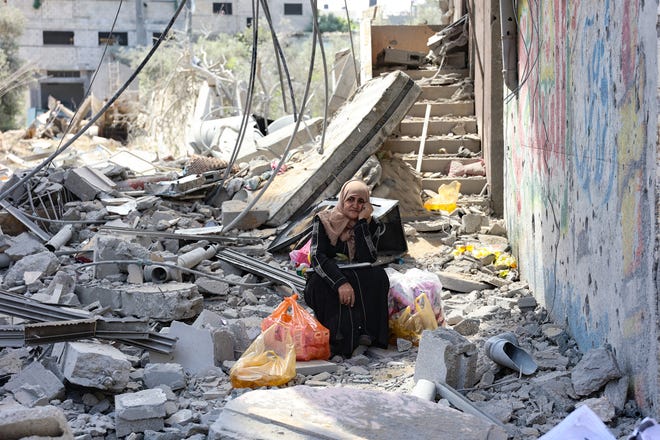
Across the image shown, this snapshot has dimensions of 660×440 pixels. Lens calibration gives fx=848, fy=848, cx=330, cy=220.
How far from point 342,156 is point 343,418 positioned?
6.29m

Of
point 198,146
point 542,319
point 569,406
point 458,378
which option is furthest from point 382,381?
point 198,146

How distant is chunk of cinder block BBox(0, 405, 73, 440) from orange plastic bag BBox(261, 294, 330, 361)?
82.7 inches

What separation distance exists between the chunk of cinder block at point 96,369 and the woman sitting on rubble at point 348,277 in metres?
1.50

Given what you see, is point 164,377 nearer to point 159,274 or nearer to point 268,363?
point 268,363

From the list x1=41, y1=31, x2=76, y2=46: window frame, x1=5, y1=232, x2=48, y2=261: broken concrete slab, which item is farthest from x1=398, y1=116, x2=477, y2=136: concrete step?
x1=41, y1=31, x2=76, y2=46: window frame

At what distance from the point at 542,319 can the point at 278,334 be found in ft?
6.97

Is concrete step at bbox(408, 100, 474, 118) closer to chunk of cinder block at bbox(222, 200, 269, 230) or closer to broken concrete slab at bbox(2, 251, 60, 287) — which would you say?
chunk of cinder block at bbox(222, 200, 269, 230)

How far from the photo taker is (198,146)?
1930cm

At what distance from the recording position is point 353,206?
5.75m

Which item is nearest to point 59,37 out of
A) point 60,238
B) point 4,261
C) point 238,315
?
point 60,238

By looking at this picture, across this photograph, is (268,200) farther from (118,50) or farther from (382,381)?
(118,50)

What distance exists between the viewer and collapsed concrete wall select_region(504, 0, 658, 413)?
3840 mm

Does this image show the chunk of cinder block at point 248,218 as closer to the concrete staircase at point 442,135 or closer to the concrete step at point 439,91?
the concrete staircase at point 442,135

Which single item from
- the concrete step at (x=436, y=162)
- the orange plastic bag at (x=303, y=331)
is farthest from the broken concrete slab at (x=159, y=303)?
the concrete step at (x=436, y=162)
